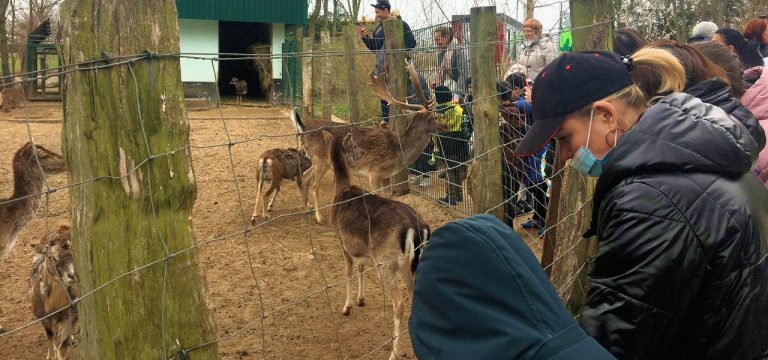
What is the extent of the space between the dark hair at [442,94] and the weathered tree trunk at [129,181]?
703cm

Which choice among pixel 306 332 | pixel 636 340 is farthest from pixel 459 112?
pixel 636 340

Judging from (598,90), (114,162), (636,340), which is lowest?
(636,340)

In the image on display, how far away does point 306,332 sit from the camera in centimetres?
567

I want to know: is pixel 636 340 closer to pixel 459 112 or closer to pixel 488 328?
pixel 488 328

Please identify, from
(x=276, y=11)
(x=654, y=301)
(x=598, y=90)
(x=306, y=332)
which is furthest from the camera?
(x=276, y=11)

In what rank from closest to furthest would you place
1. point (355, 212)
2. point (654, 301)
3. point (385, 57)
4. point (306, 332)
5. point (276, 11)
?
point (654, 301) < point (306, 332) < point (355, 212) < point (385, 57) < point (276, 11)

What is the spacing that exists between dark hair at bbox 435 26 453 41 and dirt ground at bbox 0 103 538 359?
211 cm

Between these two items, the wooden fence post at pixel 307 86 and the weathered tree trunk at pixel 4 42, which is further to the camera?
the weathered tree trunk at pixel 4 42

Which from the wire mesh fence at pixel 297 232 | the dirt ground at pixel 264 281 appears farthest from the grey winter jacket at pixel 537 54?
the dirt ground at pixel 264 281

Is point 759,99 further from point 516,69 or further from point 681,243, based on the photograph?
point 516,69

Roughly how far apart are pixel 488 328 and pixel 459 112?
26.0 ft

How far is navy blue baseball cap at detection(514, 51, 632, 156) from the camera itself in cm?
217

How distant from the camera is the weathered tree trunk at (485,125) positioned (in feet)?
16.2

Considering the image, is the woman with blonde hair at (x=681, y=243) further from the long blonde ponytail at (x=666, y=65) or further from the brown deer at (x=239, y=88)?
the brown deer at (x=239, y=88)
